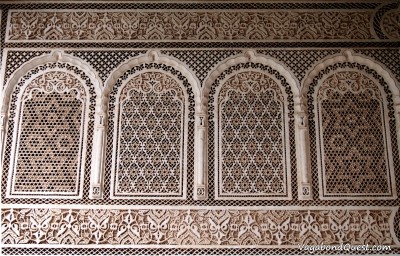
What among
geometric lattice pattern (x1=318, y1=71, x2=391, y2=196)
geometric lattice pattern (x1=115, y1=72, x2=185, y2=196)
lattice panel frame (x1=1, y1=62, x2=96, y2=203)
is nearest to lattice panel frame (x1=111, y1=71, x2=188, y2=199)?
geometric lattice pattern (x1=115, y1=72, x2=185, y2=196)

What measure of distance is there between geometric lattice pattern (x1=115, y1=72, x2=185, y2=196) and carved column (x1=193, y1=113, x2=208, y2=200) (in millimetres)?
125

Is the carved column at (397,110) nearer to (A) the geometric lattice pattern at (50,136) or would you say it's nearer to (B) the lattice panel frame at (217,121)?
(B) the lattice panel frame at (217,121)

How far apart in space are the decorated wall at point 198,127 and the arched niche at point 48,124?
1 cm

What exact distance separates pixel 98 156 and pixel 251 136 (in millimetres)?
1283

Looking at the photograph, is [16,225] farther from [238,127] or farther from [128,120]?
[238,127]

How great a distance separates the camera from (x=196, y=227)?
4.39 metres

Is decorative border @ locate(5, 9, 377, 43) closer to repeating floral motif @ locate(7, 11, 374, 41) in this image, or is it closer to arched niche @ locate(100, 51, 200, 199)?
repeating floral motif @ locate(7, 11, 374, 41)

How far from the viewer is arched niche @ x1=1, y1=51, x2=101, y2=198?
14.9 feet

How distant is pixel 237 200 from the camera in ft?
14.6

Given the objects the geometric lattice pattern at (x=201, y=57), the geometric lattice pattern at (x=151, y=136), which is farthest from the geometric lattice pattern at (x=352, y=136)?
the geometric lattice pattern at (x=151, y=136)

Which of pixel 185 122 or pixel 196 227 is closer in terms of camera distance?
Answer: pixel 196 227

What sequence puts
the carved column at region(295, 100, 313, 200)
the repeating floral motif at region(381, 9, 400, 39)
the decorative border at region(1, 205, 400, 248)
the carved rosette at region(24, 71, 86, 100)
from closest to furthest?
the decorative border at region(1, 205, 400, 248), the carved column at region(295, 100, 313, 200), the carved rosette at region(24, 71, 86, 100), the repeating floral motif at region(381, 9, 400, 39)

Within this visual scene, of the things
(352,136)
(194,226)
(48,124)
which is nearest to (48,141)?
(48,124)

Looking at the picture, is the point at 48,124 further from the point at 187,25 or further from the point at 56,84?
the point at 187,25
